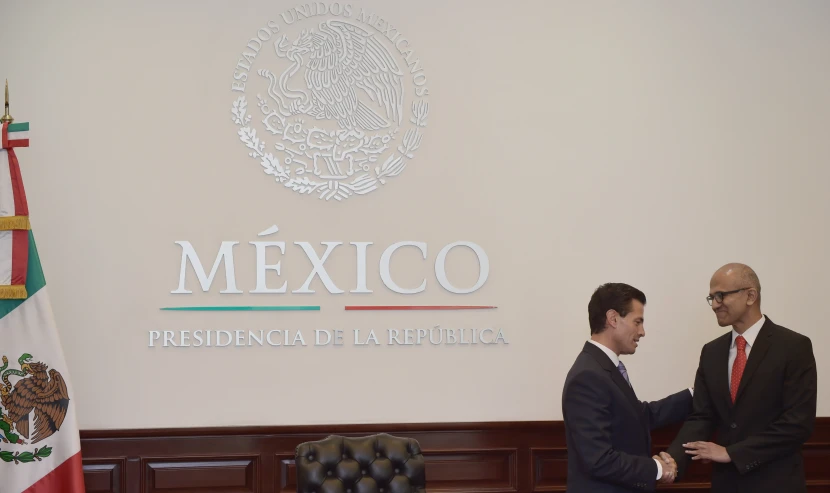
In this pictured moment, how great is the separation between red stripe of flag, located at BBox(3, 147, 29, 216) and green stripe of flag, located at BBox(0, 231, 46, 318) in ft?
0.39

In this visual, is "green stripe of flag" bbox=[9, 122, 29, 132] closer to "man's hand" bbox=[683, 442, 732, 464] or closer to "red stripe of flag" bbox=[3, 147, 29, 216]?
"red stripe of flag" bbox=[3, 147, 29, 216]

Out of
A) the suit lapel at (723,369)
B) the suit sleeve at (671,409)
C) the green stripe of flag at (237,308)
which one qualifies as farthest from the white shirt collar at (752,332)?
the green stripe of flag at (237,308)

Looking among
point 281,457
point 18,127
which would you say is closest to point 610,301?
point 281,457

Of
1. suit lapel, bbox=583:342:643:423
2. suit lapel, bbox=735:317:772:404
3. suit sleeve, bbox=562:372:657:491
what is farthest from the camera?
suit lapel, bbox=735:317:772:404

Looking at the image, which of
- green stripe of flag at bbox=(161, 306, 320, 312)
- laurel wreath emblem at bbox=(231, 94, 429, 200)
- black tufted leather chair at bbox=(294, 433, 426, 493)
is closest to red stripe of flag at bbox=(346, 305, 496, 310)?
green stripe of flag at bbox=(161, 306, 320, 312)

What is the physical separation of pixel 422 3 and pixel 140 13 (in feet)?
5.08

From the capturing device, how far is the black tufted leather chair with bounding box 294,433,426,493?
3543 millimetres

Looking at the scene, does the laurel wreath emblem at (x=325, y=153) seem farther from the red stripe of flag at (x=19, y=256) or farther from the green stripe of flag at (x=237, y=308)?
the red stripe of flag at (x=19, y=256)

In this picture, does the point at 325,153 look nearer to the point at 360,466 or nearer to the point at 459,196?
the point at 459,196

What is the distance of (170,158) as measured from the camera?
444 centimetres

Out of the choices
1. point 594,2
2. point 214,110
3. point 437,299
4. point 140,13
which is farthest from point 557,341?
point 140,13

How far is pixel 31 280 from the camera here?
393 centimetres

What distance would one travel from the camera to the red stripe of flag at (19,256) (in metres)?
3.88

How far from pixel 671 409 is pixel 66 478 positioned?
3.01m
